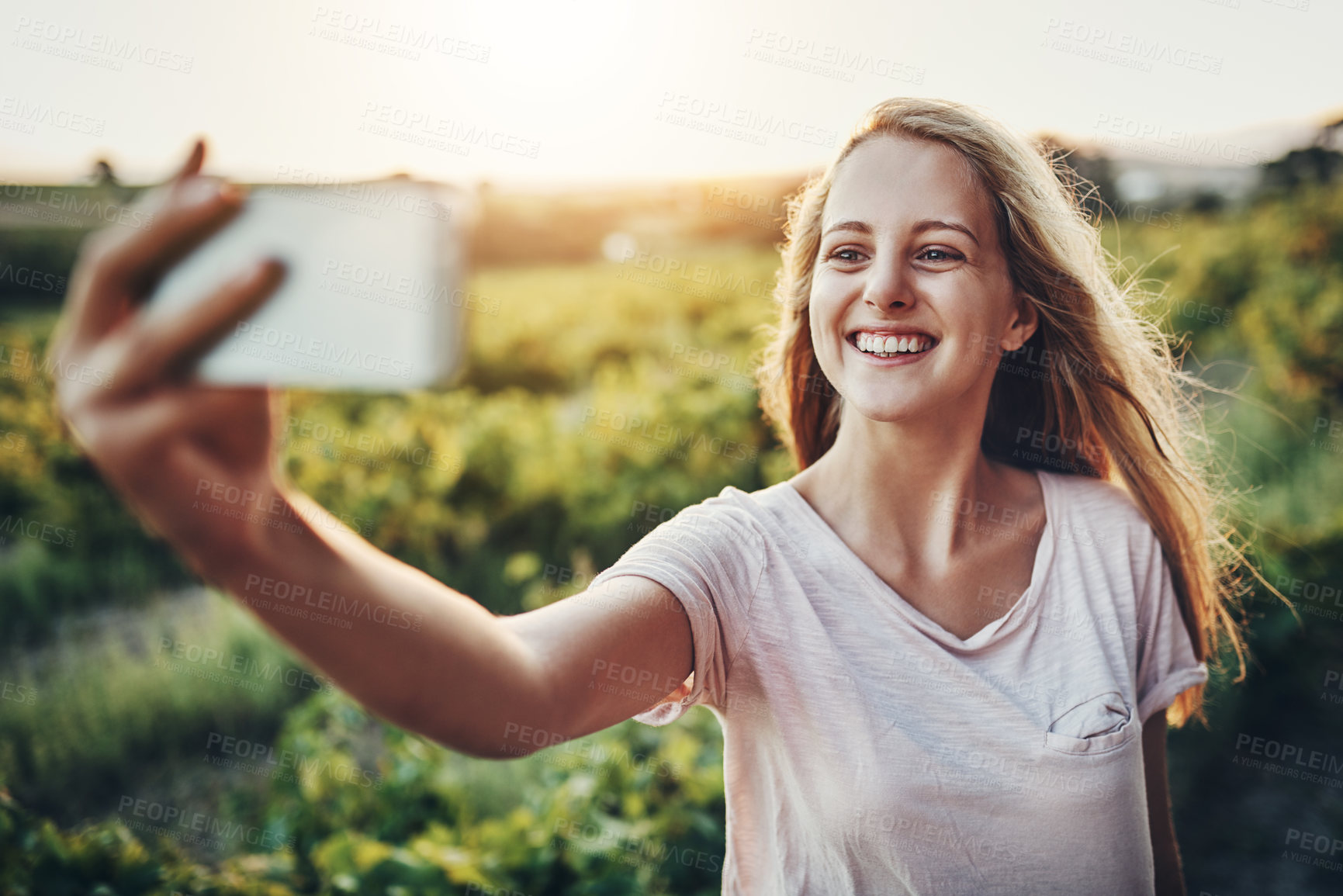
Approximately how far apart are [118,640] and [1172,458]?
4.33m

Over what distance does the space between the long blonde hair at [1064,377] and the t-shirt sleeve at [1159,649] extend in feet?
0.39

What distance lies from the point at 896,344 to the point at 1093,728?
734 millimetres

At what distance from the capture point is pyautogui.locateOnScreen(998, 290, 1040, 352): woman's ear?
174 cm

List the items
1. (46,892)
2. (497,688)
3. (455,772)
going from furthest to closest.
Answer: (455,772)
(46,892)
(497,688)

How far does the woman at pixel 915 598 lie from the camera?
3.67ft

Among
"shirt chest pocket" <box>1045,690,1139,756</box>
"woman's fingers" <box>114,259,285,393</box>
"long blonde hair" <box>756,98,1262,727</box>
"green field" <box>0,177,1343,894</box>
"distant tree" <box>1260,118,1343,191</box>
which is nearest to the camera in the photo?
"woman's fingers" <box>114,259,285,393</box>

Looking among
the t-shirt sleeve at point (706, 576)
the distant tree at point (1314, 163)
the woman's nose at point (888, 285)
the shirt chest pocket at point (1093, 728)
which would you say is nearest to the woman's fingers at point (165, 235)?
the t-shirt sleeve at point (706, 576)

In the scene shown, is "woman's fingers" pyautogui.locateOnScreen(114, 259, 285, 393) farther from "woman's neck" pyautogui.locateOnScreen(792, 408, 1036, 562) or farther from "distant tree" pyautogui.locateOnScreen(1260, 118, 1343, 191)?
"distant tree" pyautogui.locateOnScreen(1260, 118, 1343, 191)

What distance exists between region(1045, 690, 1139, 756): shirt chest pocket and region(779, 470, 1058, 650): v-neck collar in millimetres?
168

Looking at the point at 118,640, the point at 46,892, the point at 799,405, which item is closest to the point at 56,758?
the point at 118,640

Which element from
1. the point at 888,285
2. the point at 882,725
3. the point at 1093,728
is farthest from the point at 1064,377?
the point at 882,725

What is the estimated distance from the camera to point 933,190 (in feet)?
5.08

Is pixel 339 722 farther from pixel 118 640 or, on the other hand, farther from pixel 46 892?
pixel 118 640

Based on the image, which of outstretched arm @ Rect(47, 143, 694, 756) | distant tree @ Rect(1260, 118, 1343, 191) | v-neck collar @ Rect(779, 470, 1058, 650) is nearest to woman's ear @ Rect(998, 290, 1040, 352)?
v-neck collar @ Rect(779, 470, 1058, 650)
